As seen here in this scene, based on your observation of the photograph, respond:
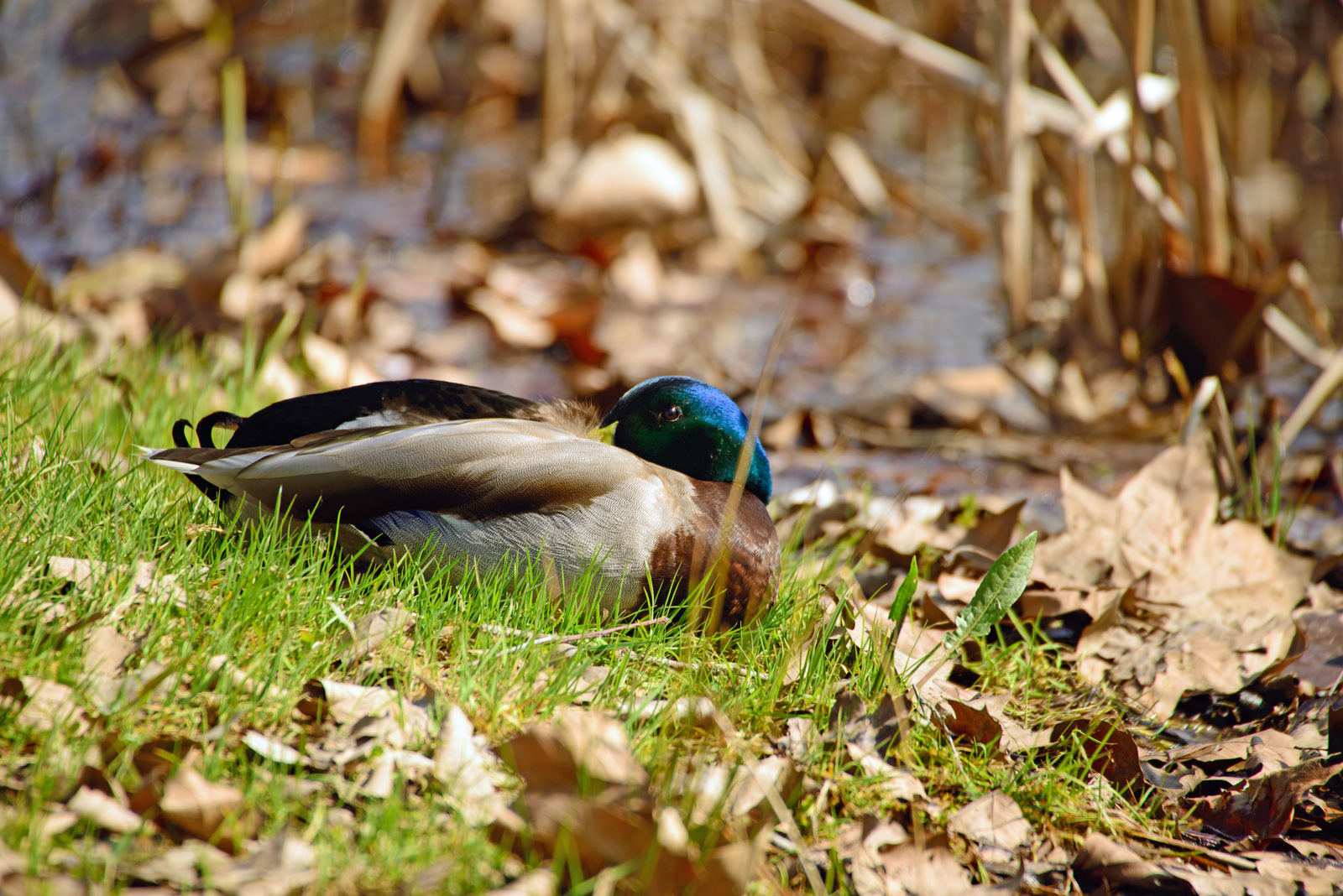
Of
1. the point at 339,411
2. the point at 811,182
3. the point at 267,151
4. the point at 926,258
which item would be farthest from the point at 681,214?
the point at 339,411

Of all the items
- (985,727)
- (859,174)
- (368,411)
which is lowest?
(985,727)

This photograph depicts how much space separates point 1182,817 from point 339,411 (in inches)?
74.7

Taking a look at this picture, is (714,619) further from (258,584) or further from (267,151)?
(267,151)

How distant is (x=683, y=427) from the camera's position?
2.63 meters

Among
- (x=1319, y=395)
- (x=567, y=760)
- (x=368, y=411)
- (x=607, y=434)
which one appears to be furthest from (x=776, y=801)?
(x=1319, y=395)

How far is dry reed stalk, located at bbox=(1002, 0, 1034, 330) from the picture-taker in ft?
14.5

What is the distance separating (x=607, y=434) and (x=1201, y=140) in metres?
2.91

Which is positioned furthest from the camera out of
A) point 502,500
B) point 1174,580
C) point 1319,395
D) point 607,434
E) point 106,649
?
point 1319,395

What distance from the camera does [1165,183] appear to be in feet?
15.2

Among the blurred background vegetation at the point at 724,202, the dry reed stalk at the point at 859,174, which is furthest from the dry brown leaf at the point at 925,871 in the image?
the dry reed stalk at the point at 859,174

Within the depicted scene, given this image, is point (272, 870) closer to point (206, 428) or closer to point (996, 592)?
point (206, 428)

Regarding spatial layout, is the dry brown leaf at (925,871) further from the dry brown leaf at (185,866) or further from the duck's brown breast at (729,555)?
the dry brown leaf at (185,866)

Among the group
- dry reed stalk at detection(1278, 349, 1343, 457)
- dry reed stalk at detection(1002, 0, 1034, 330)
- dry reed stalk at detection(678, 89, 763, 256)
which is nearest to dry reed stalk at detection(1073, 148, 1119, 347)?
dry reed stalk at detection(1002, 0, 1034, 330)

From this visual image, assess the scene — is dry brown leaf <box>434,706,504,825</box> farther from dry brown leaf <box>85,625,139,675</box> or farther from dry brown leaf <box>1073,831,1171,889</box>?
dry brown leaf <box>1073,831,1171,889</box>
